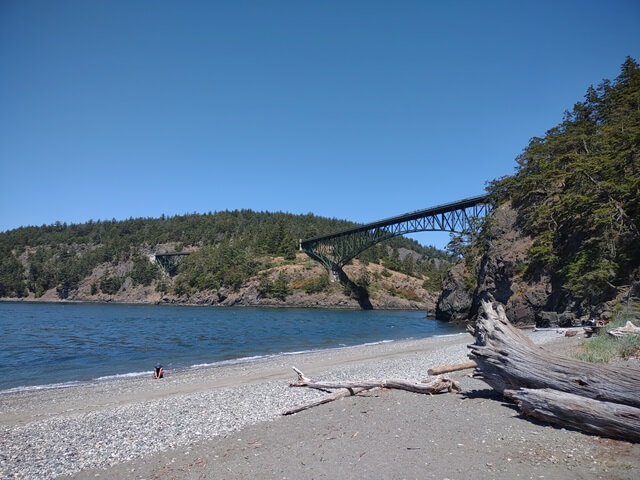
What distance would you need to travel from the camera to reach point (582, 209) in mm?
30641

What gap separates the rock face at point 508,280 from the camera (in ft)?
120

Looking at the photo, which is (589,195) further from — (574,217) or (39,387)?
Answer: (39,387)

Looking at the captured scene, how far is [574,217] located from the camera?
Answer: 106ft

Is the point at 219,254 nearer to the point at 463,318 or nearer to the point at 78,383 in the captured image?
the point at 463,318

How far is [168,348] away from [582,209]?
105 ft

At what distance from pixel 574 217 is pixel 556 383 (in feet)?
102

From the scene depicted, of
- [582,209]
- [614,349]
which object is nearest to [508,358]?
[614,349]

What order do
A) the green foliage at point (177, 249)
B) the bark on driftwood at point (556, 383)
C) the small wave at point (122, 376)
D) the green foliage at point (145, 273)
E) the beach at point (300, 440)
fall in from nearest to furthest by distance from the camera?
the beach at point (300, 440) → the bark on driftwood at point (556, 383) → the small wave at point (122, 376) → the green foliage at point (177, 249) → the green foliage at point (145, 273)

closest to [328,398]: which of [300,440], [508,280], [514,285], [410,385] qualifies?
[410,385]

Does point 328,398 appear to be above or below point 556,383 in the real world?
below

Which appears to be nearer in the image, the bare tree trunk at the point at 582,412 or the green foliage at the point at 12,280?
the bare tree trunk at the point at 582,412

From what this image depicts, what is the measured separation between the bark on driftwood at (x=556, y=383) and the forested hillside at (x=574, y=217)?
67.4 feet

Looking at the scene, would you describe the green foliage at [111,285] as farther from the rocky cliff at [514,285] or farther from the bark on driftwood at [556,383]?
the bark on driftwood at [556,383]

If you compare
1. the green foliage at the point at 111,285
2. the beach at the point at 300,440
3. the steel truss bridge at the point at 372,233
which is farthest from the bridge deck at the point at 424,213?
the green foliage at the point at 111,285
